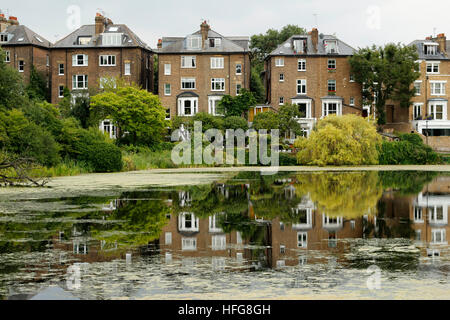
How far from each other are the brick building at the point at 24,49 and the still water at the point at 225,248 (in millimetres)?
54569

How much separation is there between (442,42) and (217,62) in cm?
3070

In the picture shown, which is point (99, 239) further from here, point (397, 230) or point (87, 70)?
point (87, 70)

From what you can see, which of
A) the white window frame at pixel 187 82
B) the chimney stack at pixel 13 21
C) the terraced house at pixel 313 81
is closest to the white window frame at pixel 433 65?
the terraced house at pixel 313 81

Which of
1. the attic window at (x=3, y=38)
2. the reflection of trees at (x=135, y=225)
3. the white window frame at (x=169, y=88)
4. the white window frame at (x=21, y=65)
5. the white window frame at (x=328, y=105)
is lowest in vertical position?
the reflection of trees at (x=135, y=225)

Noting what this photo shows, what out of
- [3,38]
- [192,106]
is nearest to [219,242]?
[192,106]

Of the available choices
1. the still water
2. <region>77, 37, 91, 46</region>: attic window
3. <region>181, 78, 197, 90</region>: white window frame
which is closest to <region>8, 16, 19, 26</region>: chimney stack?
<region>77, 37, 91, 46</region>: attic window

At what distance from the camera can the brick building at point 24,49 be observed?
2854 inches

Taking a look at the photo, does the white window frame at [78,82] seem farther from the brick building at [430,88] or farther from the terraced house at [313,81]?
the brick building at [430,88]

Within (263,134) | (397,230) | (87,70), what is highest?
(87,70)

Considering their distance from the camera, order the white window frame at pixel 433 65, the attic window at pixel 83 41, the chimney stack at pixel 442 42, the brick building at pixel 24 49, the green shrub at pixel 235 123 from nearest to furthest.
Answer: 1. the green shrub at pixel 235 123
2. the brick building at pixel 24 49
3. the attic window at pixel 83 41
4. the white window frame at pixel 433 65
5. the chimney stack at pixel 442 42

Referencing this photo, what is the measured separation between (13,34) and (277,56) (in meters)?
33.7

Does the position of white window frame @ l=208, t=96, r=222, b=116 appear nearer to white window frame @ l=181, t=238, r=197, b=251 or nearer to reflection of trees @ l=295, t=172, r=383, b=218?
reflection of trees @ l=295, t=172, r=383, b=218

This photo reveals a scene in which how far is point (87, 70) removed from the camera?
242 ft

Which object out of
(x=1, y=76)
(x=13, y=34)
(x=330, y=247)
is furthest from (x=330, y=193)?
(x=13, y=34)
